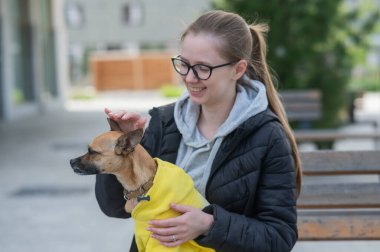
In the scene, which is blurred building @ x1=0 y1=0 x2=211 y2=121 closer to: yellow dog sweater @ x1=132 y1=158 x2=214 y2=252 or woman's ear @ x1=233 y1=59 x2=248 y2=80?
woman's ear @ x1=233 y1=59 x2=248 y2=80

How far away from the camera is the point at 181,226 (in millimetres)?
2072

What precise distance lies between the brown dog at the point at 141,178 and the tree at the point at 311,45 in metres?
7.05

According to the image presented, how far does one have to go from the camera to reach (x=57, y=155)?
1065 cm

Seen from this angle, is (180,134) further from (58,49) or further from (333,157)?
(58,49)

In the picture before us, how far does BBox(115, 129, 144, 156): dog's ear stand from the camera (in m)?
2.12

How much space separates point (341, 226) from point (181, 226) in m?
1.10

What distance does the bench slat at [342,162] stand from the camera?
3.12 metres

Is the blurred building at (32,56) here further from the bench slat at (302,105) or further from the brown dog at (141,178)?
the bench slat at (302,105)

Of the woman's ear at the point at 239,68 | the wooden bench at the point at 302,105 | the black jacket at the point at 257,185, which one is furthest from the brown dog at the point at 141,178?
the wooden bench at the point at 302,105

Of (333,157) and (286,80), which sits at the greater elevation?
(333,157)

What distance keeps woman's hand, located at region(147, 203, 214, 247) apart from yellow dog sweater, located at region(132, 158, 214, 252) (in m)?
0.03

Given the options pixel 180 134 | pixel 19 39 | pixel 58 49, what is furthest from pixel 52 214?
pixel 58 49

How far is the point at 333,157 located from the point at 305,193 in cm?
23

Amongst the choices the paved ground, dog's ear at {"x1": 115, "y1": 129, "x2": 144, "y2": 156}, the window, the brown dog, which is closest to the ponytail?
the brown dog
